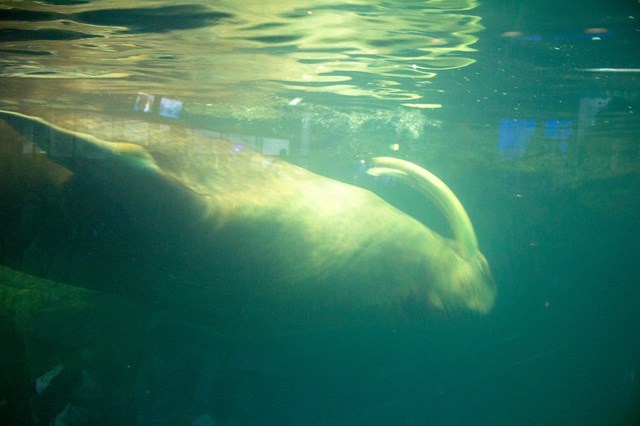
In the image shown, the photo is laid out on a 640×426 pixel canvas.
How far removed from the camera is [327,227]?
5.57m

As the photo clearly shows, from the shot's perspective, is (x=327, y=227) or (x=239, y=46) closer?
(x=327, y=227)

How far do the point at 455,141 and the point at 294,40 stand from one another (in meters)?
10.8

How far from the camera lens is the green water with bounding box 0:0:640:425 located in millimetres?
5328

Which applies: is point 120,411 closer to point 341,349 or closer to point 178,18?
point 341,349

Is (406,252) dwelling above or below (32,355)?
above

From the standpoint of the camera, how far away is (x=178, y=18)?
6336mm

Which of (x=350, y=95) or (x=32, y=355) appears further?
(x=350, y=95)

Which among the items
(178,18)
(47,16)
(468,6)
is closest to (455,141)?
(468,6)

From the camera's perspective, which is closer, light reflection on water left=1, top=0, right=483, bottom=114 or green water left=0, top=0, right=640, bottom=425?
green water left=0, top=0, right=640, bottom=425

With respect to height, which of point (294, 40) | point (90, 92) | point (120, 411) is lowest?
point (120, 411)

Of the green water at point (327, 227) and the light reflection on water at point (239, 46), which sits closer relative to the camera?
the green water at point (327, 227)

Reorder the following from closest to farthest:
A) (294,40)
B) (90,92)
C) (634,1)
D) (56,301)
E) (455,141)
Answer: (634,1), (294,40), (56,301), (90,92), (455,141)

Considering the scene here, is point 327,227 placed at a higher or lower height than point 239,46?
lower

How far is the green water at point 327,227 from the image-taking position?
17.5 ft
